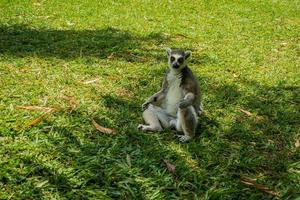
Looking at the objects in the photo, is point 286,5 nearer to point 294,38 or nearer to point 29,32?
point 294,38

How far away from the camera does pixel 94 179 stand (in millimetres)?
5047

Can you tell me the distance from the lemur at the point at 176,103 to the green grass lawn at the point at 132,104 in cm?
19

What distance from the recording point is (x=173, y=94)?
21.3 feet

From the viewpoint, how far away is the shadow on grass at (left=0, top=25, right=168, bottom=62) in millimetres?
9445

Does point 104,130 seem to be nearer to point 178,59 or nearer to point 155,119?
point 155,119

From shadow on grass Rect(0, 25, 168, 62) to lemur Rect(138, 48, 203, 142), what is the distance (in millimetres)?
3121

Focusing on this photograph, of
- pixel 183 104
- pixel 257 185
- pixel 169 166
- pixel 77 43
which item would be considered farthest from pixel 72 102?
pixel 77 43

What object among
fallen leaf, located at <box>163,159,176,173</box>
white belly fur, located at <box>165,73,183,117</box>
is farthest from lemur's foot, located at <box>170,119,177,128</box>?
fallen leaf, located at <box>163,159,176,173</box>

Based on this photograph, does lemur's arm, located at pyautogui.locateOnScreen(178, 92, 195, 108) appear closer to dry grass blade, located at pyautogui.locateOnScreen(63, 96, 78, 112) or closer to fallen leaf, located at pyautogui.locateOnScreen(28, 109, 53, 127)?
dry grass blade, located at pyautogui.locateOnScreen(63, 96, 78, 112)

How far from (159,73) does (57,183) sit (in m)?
4.50

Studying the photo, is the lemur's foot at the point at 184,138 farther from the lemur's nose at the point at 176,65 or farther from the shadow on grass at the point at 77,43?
the shadow on grass at the point at 77,43

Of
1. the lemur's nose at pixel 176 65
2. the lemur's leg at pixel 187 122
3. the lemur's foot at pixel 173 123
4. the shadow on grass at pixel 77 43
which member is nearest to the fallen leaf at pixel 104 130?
the lemur's foot at pixel 173 123

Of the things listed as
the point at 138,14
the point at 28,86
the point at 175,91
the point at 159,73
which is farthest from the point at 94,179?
the point at 138,14

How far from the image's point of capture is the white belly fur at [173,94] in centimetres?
644
